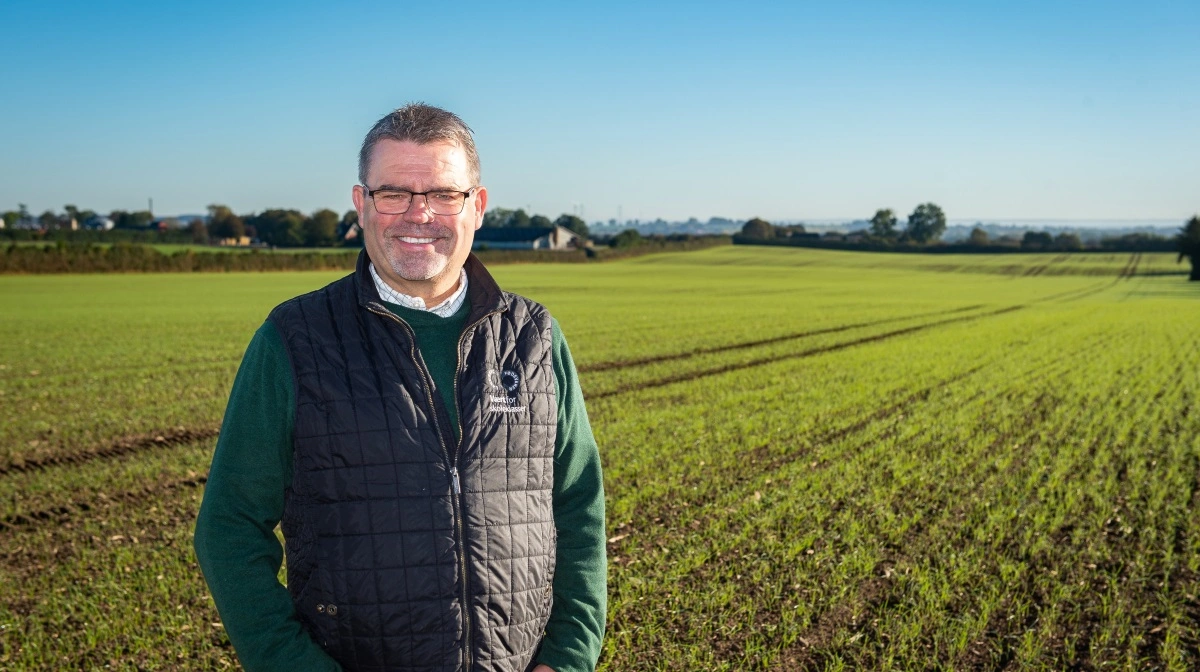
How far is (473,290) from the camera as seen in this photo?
2732mm

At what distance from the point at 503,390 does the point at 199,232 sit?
382ft

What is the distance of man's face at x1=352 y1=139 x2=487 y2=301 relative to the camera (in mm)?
2480

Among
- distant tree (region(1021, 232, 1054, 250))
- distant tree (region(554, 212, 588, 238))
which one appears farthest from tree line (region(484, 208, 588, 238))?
distant tree (region(1021, 232, 1054, 250))

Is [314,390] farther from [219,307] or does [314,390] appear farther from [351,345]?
[219,307]

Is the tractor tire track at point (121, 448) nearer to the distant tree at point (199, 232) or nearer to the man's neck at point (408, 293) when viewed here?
the man's neck at point (408, 293)

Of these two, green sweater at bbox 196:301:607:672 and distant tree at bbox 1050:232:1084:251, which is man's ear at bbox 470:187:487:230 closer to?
green sweater at bbox 196:301:607:672

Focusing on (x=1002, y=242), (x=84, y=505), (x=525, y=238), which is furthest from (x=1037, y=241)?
(x=84, y=505)

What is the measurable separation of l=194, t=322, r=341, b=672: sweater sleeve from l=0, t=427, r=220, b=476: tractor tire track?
31.3ft

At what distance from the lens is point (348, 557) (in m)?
2.43

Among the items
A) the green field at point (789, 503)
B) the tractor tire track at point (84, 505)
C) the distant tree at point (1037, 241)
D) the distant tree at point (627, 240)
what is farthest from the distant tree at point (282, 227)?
the tractor tire track at point (84, 505)

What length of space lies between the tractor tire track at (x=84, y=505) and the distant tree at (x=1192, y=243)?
90.9 meters

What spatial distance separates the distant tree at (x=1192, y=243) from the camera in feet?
261

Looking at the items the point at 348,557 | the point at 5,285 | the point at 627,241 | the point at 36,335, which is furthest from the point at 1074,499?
the point at 627,241

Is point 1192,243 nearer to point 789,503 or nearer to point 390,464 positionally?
point 789,503
